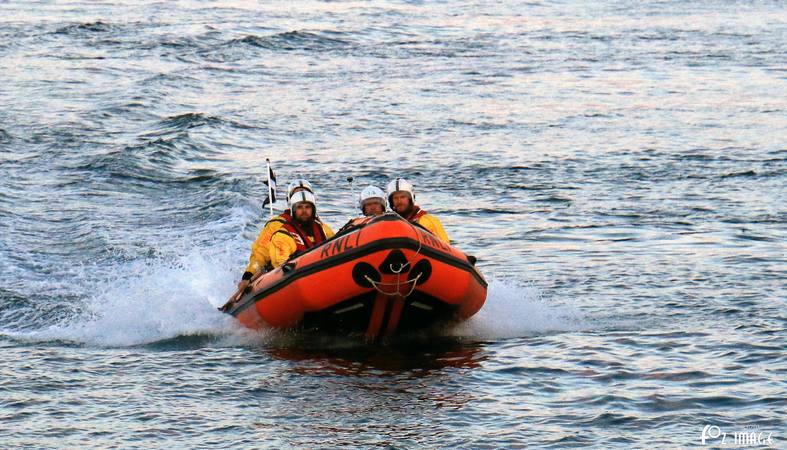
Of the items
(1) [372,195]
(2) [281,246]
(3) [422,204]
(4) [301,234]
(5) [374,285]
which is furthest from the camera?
(3) [422,204]

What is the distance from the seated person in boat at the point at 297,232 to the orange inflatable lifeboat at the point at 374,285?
0.56 metres

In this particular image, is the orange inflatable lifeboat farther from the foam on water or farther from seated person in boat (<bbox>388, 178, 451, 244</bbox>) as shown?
seated person in boat (<bbox>388, 178, 451, 244</bbox>)

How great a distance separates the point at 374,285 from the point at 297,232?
175cm

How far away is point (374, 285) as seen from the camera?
975cm

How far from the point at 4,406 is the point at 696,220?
8613 millimetres

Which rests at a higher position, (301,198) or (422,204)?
(301,198)

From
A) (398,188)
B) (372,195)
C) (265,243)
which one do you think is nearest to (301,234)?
(265,243)

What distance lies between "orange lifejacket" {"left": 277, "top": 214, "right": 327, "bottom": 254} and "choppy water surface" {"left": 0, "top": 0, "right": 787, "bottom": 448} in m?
0.90

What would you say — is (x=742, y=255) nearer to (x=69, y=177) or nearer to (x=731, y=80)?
(x=69, y=177)

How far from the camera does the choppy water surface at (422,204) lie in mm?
8641

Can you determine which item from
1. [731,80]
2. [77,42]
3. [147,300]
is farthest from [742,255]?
[77,42]

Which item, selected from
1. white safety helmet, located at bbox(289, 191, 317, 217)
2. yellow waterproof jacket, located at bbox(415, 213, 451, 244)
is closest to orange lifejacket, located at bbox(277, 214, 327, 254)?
white safety helmet, located at bbox(289, 191, 317, 217)

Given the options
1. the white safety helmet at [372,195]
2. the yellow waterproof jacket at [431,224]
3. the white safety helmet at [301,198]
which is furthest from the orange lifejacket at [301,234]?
the yellow waterproof jacket at [431,224]

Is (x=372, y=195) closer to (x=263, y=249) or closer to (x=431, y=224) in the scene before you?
(x=431, y=224)
